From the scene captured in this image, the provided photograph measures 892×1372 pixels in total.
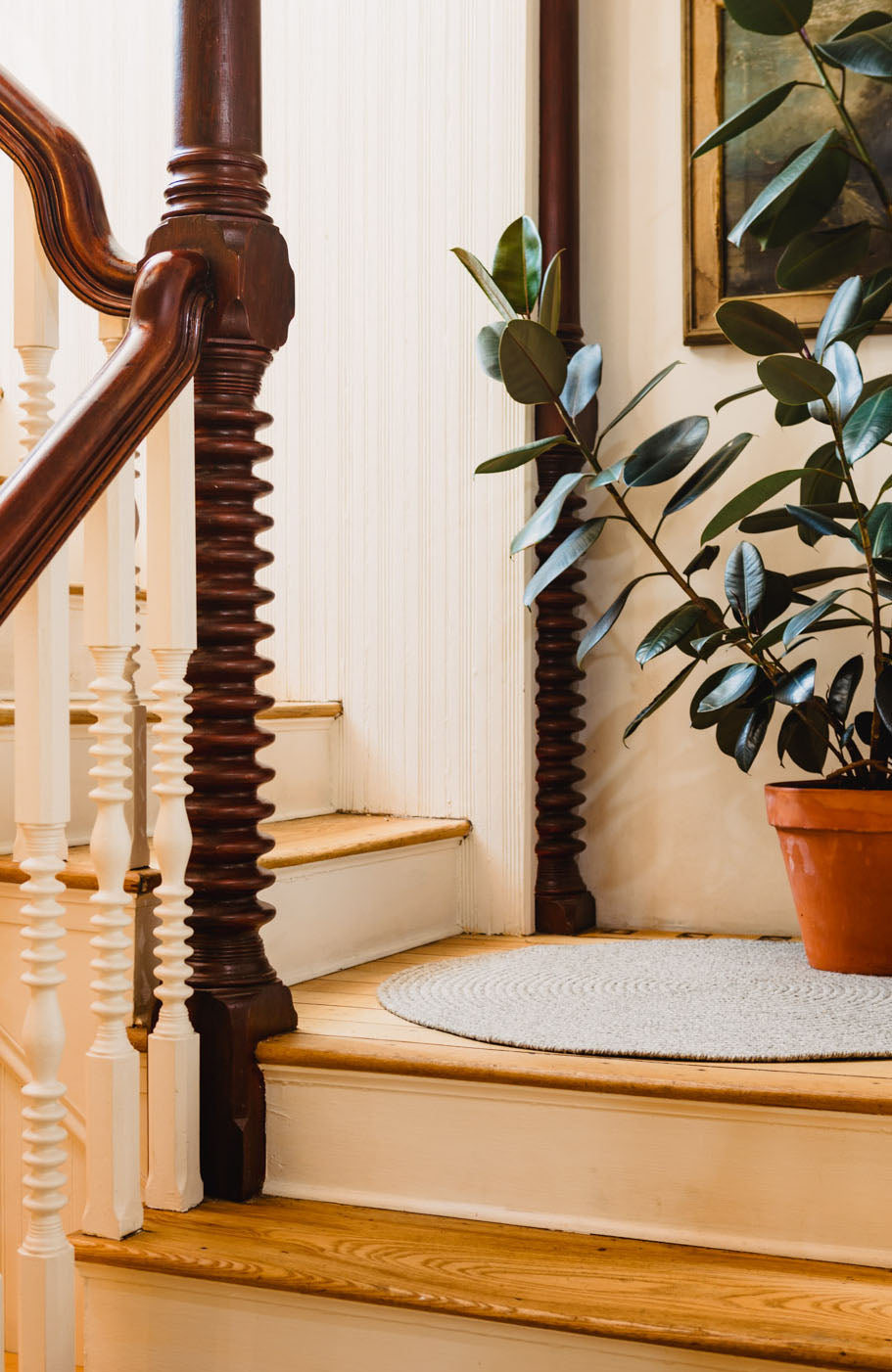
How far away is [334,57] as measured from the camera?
2725 millimetres

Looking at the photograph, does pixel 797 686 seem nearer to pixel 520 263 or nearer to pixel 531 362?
pixel 531 362

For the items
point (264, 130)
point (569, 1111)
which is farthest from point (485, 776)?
point (264, 130)

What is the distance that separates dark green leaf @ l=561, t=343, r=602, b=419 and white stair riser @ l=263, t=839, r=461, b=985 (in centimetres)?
80

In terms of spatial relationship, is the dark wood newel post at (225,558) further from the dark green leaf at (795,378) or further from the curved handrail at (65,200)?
the dark green leaf at (795,378)

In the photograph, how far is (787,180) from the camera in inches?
85.0

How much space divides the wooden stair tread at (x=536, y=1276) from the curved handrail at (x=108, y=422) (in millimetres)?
739

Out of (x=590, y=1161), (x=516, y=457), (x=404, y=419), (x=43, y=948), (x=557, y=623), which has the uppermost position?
(x=404, y=419)

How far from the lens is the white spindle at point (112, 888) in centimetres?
155

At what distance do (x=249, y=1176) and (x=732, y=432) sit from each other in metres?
1.58

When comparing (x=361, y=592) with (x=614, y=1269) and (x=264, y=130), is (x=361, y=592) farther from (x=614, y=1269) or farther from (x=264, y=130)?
(x=614, y=1269)

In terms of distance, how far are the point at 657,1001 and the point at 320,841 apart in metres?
0.60

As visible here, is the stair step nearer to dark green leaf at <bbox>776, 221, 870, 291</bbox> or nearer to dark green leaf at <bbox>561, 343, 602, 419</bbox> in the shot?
dark green leaf at <bbox>561, 343, 602, 419</bbox>

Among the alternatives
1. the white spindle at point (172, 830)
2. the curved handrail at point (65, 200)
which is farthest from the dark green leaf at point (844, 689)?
the curved handrail at point (65, 200)

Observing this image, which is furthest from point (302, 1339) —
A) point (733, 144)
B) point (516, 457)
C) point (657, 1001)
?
point (733, 144)
